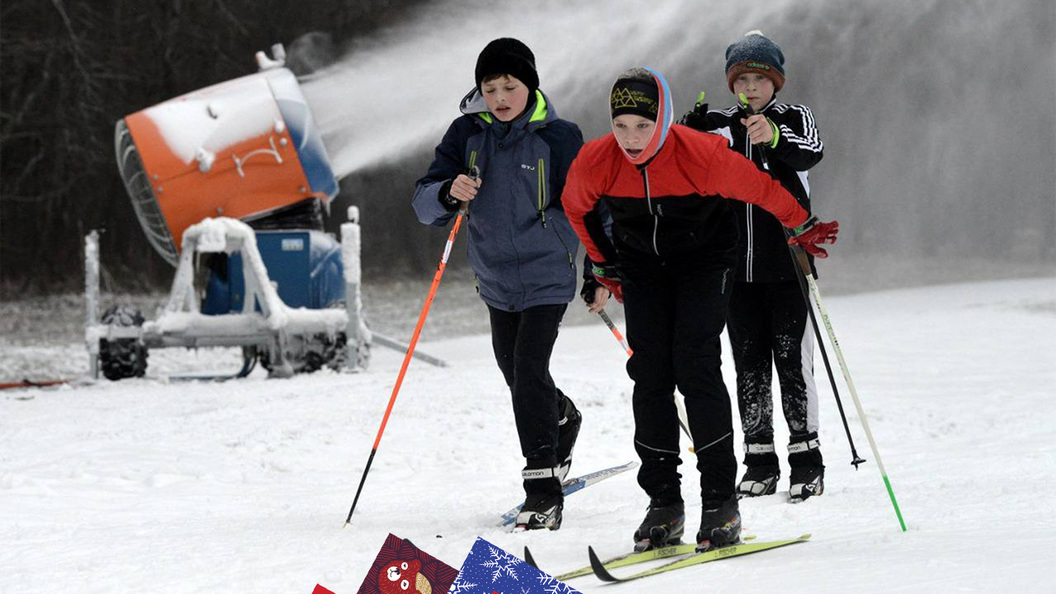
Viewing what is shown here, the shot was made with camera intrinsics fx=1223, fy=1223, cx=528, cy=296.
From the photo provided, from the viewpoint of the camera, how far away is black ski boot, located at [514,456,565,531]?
406cm

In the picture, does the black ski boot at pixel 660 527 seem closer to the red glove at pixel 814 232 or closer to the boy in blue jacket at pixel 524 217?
the boy in blue jacket at pixel 524 217

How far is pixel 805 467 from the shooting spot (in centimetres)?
454

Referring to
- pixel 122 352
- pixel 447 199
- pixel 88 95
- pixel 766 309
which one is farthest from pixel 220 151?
pixel 88 95

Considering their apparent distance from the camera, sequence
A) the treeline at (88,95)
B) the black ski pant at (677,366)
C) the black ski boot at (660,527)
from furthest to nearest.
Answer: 1. the treeline at (88,95)
2. the black ski pant at (677,366)
3. the black ski boot at (660,527)

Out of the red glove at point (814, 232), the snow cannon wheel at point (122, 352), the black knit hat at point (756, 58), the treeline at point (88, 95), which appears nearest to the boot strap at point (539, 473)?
the red glove at point (814, 232)

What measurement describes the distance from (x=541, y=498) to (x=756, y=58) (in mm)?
1790

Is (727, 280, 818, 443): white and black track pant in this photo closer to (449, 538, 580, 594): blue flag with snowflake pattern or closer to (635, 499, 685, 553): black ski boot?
(635, 499, 685, 553): black ski boot

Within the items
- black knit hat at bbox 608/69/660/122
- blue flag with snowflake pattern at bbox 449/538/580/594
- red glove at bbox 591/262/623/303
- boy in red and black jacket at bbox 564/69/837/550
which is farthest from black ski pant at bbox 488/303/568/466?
blue flag with snowflake pattern at bbox 449/538/580/594

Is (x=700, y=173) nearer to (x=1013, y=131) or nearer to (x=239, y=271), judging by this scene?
(x=239, y=271)

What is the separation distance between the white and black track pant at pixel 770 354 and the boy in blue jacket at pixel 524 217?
31.5 inches

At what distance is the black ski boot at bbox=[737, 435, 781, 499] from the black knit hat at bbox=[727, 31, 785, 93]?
1343 mm

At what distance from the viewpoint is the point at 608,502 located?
473cm

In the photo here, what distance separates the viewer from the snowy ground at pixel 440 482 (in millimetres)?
3268

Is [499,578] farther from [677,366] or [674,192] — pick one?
[674,192]
